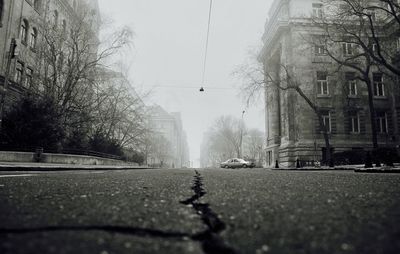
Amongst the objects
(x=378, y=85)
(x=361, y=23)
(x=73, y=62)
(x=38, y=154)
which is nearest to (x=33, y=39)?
(x=73, y=62)

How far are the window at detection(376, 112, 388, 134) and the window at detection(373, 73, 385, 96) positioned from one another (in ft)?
7.28

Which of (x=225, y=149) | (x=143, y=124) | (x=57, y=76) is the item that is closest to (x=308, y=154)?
(x=143, y=124)

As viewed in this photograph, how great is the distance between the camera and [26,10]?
22.0m

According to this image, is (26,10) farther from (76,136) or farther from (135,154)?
(135,154)

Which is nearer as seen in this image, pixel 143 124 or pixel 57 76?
pixel 57 76

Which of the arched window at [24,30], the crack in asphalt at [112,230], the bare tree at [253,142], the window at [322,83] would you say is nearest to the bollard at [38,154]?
the arched window at [24,30]

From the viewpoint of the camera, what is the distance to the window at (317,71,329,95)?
30688 millimetres

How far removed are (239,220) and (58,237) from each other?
21.1 inches

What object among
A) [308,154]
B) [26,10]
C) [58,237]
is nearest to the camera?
[58,237]

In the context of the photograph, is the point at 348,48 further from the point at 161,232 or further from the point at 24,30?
the point at 161,232

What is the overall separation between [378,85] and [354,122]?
5208 millimetres

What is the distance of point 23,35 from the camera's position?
70.8 feet

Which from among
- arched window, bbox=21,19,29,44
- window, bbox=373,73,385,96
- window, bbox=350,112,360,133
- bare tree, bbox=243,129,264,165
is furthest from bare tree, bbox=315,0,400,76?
bare tree, bbox=243,129,264,165

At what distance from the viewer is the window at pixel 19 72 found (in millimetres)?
20163
